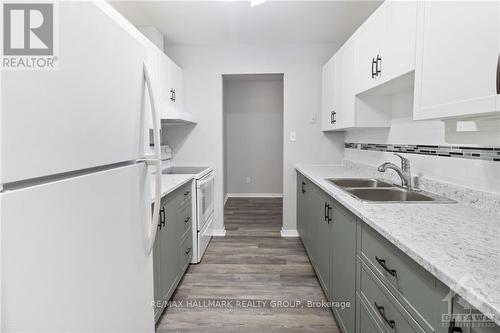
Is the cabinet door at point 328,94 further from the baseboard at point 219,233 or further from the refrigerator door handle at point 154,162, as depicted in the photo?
the refrigerator door handle at point 154,162

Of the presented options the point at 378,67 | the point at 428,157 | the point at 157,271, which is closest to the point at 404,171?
the point at 428,157

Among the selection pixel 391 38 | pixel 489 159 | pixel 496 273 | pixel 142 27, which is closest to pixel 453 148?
pixel 489 159

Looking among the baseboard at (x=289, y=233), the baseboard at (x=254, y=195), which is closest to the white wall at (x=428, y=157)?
the baseboard at (x=289, y=233)

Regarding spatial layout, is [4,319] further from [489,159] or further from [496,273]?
[489,159]

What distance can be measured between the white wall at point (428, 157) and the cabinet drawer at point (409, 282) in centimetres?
67

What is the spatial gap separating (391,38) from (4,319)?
→ 206cm

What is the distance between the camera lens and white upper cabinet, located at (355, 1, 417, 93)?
1525mm

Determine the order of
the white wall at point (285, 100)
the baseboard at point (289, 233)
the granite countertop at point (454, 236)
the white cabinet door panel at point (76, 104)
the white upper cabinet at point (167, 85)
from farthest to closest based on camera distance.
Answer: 1. the baseboard at point (289, 233)
2. the white wall at point (285, 100)
3. the white upper cabinet at point (167, 85)
4. the granite countertop at point (454, 236)
5. the white cabinet door panel at point (76, 104)

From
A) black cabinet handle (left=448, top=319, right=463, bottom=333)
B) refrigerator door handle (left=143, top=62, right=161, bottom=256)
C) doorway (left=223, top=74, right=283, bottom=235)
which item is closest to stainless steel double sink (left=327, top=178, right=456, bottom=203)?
black cabinet handle (left=448, top=319, right=463, bottom=333)

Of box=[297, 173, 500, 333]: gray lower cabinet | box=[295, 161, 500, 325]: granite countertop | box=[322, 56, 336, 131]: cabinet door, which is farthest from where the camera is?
box=[322, 56, 336, 131]: cabinet door

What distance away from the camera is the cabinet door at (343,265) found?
1.51 metres

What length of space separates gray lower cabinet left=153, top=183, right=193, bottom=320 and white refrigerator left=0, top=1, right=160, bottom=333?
70 centimetres

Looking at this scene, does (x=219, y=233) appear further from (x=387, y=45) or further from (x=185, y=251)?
(x=387, y=45)

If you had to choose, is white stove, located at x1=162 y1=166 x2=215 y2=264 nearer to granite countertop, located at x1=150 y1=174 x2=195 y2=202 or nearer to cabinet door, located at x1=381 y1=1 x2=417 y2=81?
granite countertop, located at x1=150 y1=174 x2=195 y2=202
